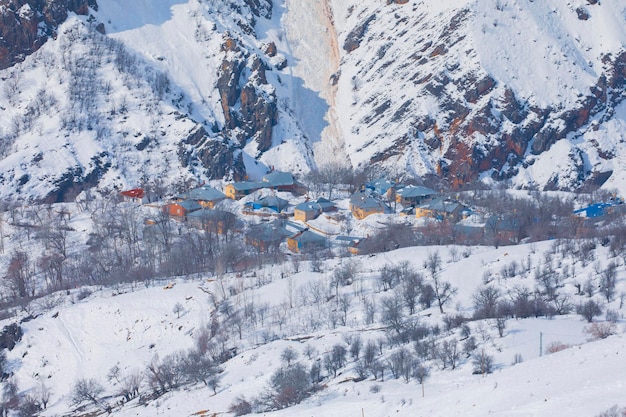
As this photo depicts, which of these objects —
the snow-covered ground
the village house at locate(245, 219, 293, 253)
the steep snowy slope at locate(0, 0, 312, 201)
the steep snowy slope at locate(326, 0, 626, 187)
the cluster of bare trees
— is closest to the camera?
the snow-covered ground

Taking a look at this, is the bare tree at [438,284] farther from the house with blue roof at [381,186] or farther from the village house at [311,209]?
the house with blue roof at [381,186]

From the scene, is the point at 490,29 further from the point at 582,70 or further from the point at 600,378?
the point at 600,378

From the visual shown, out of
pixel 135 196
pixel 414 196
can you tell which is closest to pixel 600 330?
pixel 414 196

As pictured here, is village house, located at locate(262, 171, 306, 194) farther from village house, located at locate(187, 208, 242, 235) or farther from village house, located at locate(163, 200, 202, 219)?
village house, located at locate(187, 208, 242, 235)

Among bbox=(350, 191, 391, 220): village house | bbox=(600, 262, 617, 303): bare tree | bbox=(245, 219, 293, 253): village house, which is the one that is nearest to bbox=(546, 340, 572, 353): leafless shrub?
bbox=(600, 262, 617, 303): bare tree

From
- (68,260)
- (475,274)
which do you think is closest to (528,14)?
(475,274)

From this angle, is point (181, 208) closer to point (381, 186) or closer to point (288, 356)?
point (381, 186)
